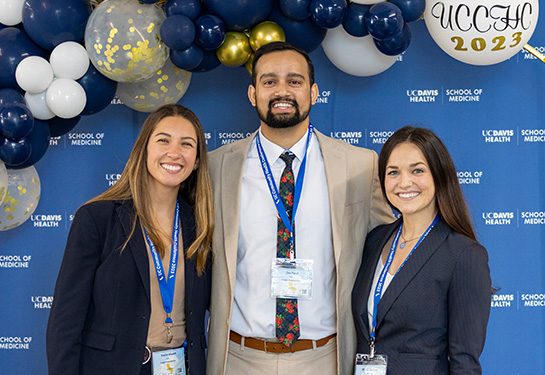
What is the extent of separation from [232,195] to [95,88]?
0.83 meters

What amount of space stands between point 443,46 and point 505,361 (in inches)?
69.3

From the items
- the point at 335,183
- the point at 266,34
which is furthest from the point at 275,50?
the point at 335,183

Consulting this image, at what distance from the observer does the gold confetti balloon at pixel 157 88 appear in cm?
281

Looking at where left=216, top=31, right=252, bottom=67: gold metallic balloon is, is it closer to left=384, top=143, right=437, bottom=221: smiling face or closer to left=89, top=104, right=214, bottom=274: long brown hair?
left=89, top=104, right=214, bottom=274: long brown hair

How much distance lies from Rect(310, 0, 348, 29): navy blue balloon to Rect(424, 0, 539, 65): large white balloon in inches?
18.9

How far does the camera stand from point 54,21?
8.33ft

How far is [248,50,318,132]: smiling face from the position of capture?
247 centimetres

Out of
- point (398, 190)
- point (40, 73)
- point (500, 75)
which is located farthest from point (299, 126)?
point (500, 75)

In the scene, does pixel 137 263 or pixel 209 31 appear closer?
pixel 137 263

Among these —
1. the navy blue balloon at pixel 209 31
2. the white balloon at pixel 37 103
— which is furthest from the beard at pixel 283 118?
the white balloon at pixel 37 103

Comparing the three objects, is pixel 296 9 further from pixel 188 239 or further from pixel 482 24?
pixel 188 239

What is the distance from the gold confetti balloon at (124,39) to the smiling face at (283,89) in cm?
49

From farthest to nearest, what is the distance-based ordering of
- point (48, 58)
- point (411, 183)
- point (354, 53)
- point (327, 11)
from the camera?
point (354, 53) < point (48, 58) < point (327, 11) < point (411, 183)

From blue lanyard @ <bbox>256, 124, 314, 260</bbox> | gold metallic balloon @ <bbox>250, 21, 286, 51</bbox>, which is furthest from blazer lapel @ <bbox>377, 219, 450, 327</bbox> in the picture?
gold metallic balloon @ <bbox>250, 21, 286, 51</bbox>
